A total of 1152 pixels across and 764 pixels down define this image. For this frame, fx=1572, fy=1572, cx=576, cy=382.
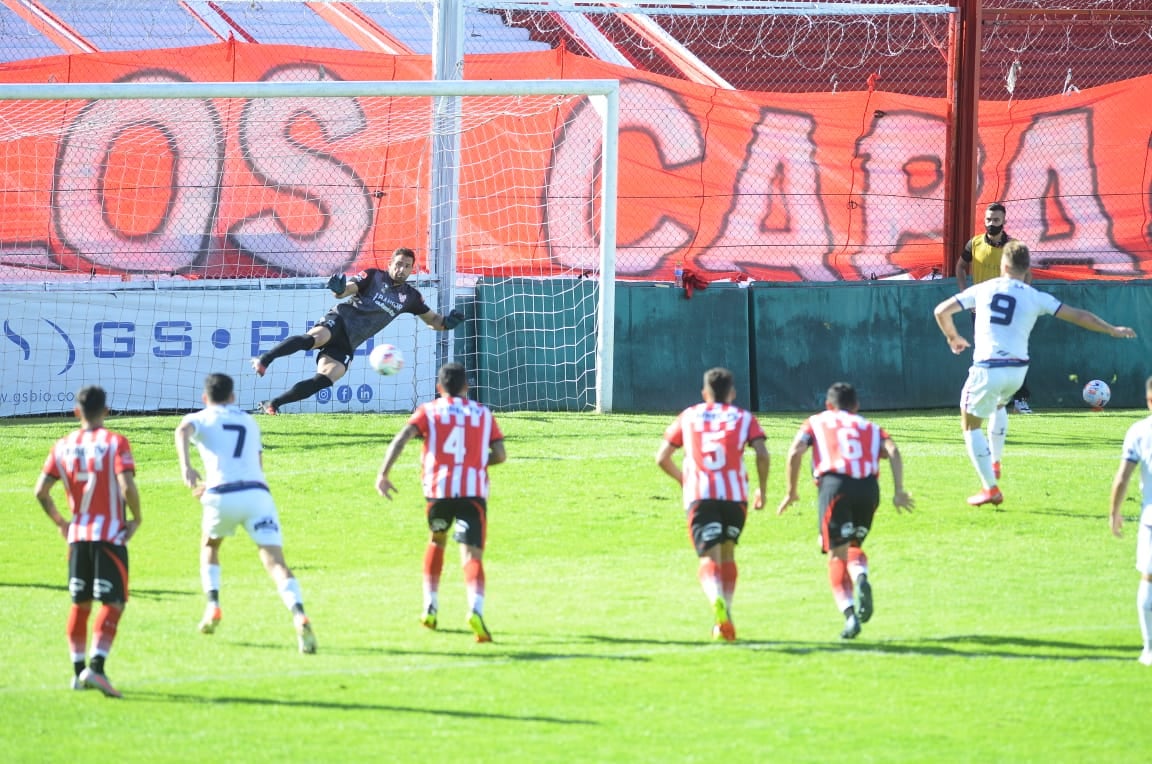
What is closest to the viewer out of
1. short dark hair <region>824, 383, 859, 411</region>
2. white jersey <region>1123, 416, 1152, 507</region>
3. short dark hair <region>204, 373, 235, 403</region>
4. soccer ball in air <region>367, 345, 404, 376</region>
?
A: white jersey <region>1123, 416, 1152, 507</region>

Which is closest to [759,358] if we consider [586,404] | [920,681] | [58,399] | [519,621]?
[586,404]

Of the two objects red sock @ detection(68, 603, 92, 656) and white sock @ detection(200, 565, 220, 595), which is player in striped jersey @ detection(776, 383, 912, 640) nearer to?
white sock @ detection(200, 565, 220, 595)

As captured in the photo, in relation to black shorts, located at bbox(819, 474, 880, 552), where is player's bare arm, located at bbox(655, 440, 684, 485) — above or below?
above

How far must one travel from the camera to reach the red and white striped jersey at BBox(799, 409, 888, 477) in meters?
9.16

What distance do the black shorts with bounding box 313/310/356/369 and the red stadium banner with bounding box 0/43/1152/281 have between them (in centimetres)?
383

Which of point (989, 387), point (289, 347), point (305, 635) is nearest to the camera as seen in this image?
point (305, 635)

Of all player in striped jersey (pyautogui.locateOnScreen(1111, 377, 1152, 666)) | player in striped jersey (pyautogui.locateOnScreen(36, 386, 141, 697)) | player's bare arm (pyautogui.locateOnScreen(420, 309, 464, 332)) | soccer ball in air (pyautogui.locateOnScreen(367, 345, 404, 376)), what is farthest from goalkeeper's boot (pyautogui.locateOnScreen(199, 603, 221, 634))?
player's bare arm (pyautogui.locateOnScreen(420, 309, 464, 332))

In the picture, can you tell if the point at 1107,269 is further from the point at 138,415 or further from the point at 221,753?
the point at 221,753

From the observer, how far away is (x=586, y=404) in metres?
18.3

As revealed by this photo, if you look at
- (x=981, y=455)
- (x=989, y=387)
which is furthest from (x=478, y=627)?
(x=989, y=387)

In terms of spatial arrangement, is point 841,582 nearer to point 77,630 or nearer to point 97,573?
point 97,573

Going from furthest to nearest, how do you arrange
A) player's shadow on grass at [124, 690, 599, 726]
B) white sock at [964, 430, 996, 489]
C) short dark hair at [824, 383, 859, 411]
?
white sock at [964, 430, 996, 489]
short dark hair at [824, 383, 859, 411]
player's shadow on grass at [124, 690, 599, 726]

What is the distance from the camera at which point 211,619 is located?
353 inches

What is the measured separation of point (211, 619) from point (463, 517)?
1.54m
